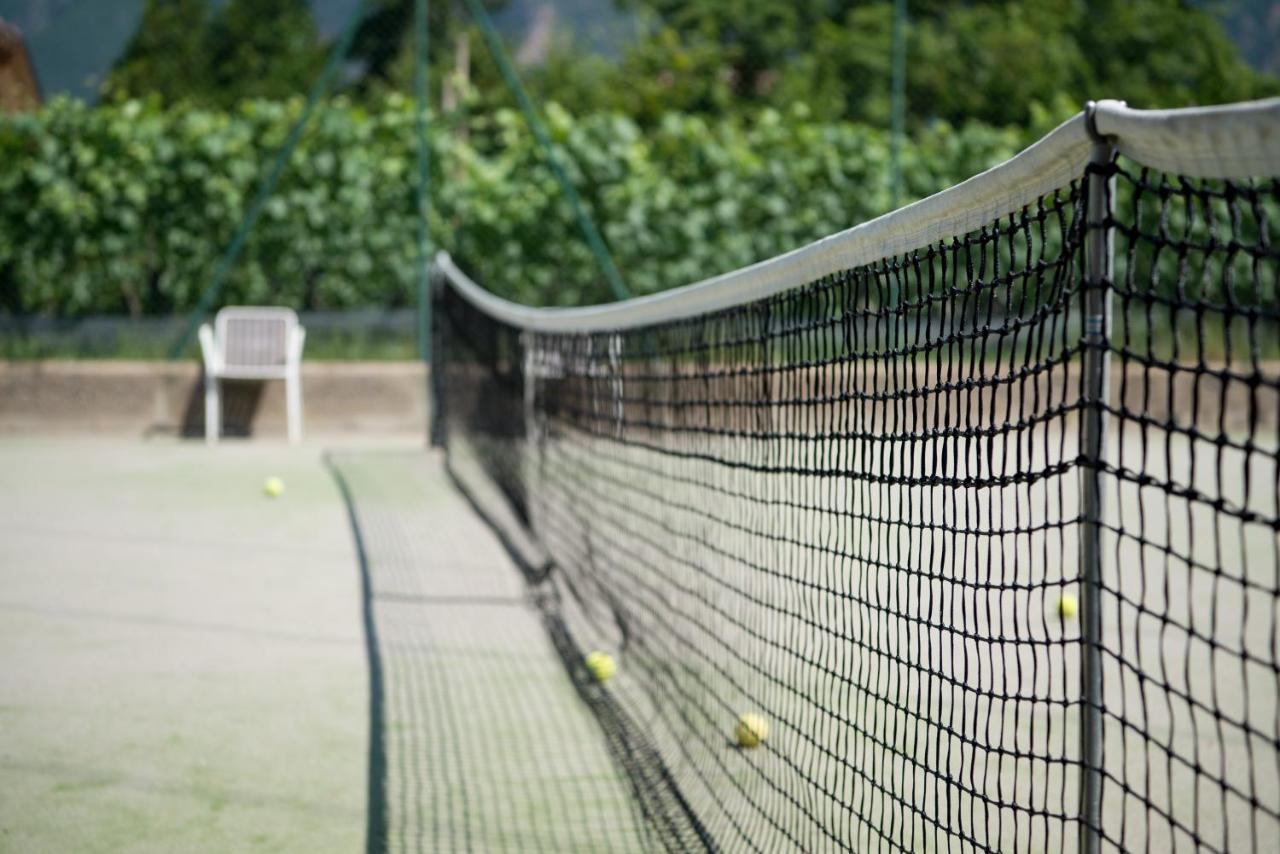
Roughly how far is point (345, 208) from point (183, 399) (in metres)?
1.68

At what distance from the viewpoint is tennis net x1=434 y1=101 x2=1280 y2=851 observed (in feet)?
5.58

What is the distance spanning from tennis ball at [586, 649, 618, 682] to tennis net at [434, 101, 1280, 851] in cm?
8

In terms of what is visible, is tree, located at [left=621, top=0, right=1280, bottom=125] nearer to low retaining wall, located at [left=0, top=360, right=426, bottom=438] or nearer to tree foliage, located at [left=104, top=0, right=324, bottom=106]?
tree foliage, located at [left=104, top=0, right=324, bottom=106]

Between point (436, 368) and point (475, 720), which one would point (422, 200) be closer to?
point (436, 368)

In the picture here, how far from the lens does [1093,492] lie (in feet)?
5.61

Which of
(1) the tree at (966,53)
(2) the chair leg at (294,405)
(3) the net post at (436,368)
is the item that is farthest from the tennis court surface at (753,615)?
(1) the tree at (966,53)

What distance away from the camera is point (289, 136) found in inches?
368

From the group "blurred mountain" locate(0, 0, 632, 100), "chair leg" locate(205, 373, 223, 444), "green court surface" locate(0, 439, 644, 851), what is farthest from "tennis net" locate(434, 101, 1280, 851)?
"blurred mountain" locate(0, 0, 632, 100)

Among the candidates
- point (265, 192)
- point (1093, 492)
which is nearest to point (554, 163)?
point (265, 192)

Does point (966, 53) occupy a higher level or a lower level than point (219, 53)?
higher

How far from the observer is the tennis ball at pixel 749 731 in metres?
3.14

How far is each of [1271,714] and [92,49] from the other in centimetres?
983

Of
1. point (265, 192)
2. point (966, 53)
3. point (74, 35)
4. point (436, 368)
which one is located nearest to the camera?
point (436, 368)

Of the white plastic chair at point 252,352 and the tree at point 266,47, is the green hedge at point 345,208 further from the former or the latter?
the tree at point 266,47
